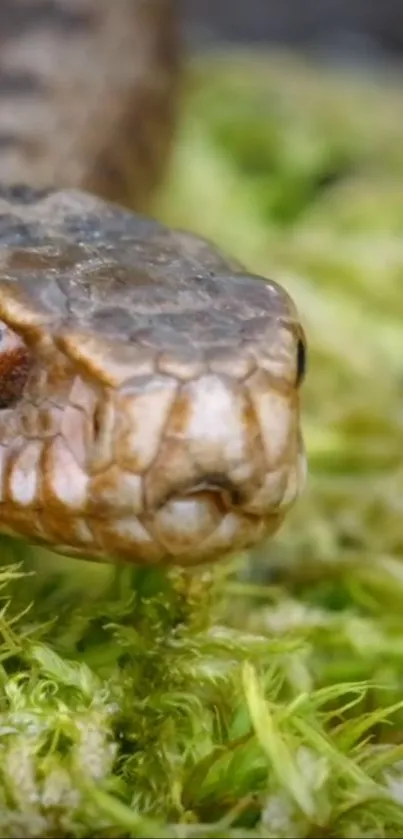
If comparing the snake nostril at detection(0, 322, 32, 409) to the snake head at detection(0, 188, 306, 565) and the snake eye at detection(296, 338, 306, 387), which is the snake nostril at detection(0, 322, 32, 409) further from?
the snake eye at detection(296, 338, 306, 387)

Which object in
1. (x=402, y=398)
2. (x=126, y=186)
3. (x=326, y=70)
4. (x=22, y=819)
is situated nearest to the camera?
(x=22, y=819)

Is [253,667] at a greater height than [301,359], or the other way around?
[301,359]

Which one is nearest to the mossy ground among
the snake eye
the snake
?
the snake

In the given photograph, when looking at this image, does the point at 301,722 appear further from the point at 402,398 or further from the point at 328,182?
the point at 328,182

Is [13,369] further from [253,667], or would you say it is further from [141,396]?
[253,667]

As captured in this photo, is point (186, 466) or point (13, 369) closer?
point (186, 466)

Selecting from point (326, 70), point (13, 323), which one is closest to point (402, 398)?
point (13, 323)

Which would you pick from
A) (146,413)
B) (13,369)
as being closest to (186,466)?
(146,413)

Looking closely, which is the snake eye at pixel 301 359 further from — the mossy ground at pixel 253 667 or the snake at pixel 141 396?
the mossy ground at pixel 253 667

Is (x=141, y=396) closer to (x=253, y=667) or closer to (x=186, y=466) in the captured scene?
(x=186, y=466)
